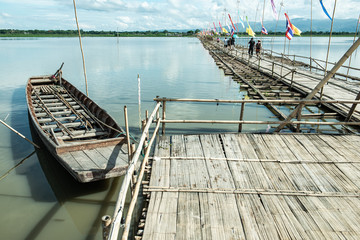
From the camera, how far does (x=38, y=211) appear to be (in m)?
5.76

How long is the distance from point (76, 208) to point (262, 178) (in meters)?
4.30

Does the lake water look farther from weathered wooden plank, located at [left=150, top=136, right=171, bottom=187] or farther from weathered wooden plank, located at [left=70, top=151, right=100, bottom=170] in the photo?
weathered wooden plank, located at [left=150, top=136, right=171, bottom=187]

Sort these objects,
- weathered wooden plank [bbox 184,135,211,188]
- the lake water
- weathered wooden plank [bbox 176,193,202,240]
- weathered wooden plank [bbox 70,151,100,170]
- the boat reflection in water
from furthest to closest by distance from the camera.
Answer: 1. weathered wooden plank [bbox 70,151,100,170]
2. the lake water
3. the boat reflection in water
4. weathered wooden plank [bbox 184,135,211,188]
5. weathered wooden plank [bbox 176,193,202,240]

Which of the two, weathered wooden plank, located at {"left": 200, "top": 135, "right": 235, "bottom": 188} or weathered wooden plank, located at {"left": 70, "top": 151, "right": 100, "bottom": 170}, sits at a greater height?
weathered wooden plank, located at {"left": 200, "top": 135, "right": 235, "bottom": 188}

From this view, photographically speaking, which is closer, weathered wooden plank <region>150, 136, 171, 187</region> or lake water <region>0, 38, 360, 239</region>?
weathered wooden plank <region>150, 136, 171, 187</region>

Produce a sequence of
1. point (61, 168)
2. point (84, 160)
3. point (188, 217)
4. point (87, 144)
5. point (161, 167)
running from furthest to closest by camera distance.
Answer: point (61, 168) → point (87, 144) → point (84, 160) → point (161, 167) → point (188, 217)

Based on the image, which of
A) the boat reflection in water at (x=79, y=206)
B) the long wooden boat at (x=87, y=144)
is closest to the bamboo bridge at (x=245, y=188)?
the boat reflection in water at (x=79, y=206)

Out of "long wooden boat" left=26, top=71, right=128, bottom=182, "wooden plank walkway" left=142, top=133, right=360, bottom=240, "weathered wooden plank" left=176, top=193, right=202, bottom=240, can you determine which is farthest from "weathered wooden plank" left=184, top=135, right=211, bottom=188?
"long wooden boat" left=26, top=71, right=128, bottom=182

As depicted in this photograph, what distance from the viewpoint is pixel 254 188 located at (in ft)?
15.0

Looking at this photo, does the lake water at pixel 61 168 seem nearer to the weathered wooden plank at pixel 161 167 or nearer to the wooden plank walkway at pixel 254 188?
the weathered wooden plank at pixel 161 167

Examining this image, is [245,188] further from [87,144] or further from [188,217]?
[87,144]

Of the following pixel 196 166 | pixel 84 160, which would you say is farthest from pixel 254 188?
pixel 84 160

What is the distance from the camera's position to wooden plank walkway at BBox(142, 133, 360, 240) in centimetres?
365

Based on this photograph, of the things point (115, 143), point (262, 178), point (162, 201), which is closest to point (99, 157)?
point (115, 143)
